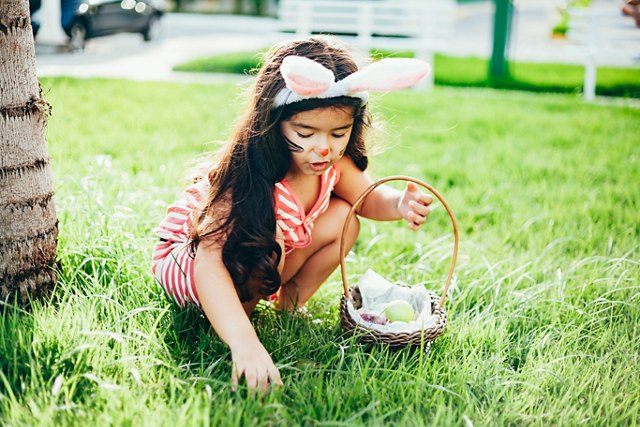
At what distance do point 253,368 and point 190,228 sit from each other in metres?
0.54

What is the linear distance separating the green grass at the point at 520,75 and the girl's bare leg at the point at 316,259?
16.1ft

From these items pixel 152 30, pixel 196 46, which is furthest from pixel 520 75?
pixel 152 30

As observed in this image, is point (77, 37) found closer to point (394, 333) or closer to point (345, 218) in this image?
point (345, 218)

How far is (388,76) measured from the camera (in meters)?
1.82

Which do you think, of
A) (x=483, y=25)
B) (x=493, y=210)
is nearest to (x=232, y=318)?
(x=493, y=210)

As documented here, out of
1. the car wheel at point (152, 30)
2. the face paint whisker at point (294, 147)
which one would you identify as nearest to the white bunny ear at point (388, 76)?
the face paint whisker at point (294, 147)

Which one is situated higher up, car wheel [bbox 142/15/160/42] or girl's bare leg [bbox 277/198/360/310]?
car wheel [bbox 142/15/160/42]

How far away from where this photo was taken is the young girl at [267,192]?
72.0 inches

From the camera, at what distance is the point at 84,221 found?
8.53 ft

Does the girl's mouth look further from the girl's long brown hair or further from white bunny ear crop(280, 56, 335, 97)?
white bunny ear crop(280, 56, 335, 97)

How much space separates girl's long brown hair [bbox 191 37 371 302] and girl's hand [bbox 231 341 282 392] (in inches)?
9.1

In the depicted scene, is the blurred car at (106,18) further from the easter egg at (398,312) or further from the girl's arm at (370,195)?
the easter egg at (398,312)

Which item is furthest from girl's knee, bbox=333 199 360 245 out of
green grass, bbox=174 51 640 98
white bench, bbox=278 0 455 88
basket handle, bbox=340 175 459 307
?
white bench, bbox=278 0 455 88

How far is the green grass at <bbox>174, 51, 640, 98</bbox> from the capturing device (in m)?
7.60
